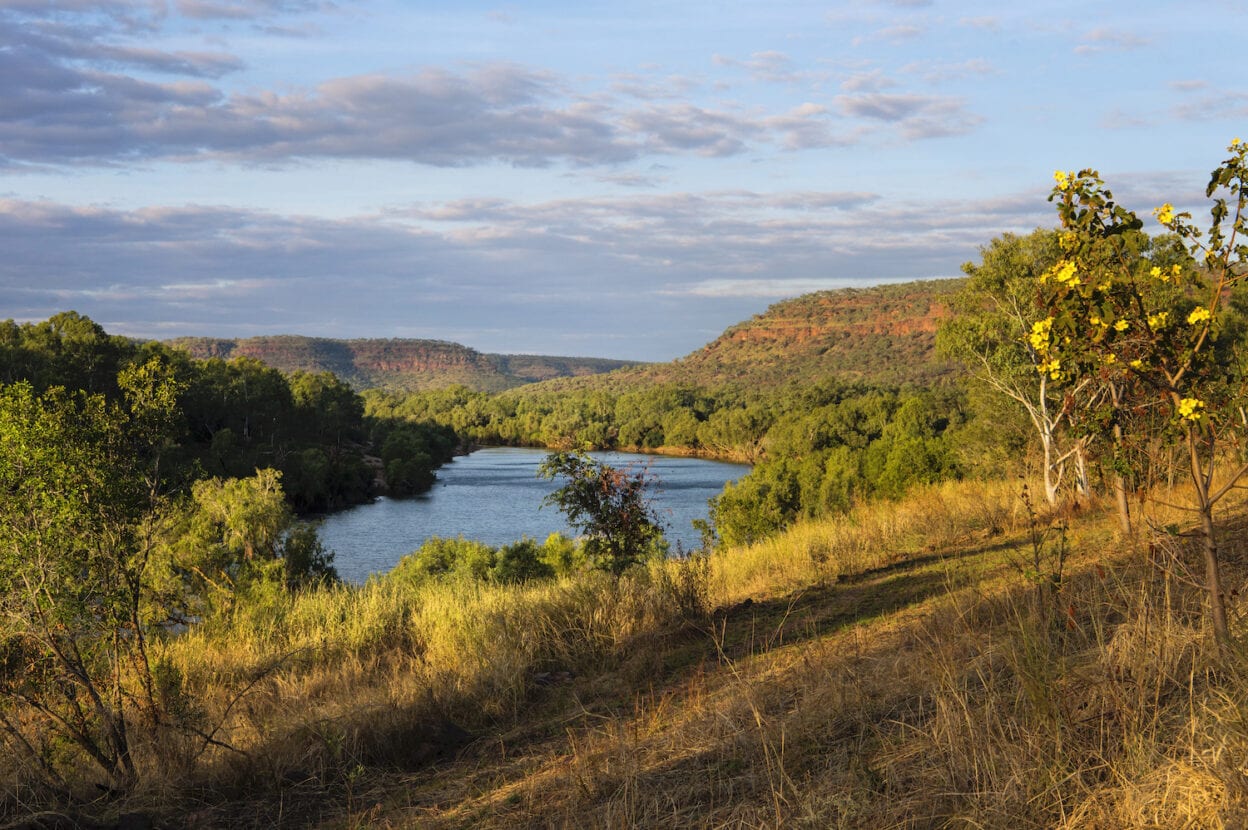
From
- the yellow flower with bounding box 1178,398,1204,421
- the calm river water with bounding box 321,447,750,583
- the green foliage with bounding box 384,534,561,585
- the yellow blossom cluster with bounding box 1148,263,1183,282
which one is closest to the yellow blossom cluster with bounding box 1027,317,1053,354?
the yellow blossom cluster with bounding box 1148,263,1183,282

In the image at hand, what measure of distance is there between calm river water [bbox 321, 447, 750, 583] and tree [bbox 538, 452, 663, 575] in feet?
59.8

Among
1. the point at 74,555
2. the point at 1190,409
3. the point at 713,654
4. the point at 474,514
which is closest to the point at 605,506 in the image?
the point at 713,654

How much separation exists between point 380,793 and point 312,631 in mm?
5198

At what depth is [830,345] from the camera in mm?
121688

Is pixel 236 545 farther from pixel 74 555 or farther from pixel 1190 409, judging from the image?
pixel 1190 409

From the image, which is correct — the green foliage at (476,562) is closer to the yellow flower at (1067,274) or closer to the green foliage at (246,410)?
the green foliage at (246,410)

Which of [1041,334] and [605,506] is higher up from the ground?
[1041,334]

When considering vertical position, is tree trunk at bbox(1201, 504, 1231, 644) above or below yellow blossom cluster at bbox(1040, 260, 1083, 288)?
below

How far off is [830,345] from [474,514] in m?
78.6

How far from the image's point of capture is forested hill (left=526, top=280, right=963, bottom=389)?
326 feet

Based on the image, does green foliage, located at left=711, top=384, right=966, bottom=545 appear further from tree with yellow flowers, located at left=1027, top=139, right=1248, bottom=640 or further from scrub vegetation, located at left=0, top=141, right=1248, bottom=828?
tree with yellow flowers, located at left=1027, top=139, right=1248, bottom=640

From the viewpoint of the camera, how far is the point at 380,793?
521cm

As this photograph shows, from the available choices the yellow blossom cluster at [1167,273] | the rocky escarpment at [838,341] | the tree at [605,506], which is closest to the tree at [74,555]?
the tree at [605,506]

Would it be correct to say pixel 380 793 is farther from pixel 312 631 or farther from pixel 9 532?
pixel 312 631
